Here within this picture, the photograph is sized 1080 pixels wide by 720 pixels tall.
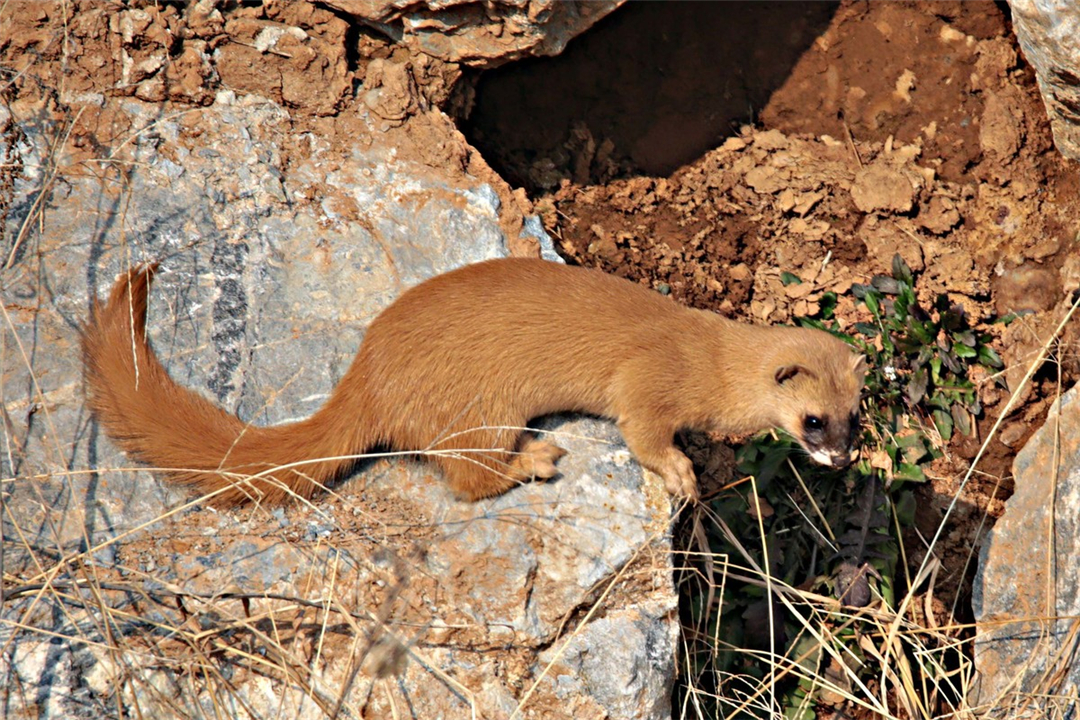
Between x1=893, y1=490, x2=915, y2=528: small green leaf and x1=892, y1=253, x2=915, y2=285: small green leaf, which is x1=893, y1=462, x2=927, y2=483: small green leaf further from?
x1=892, y1=253, x2=915, y2=285: small green leaf

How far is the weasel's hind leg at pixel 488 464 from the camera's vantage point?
353 cm

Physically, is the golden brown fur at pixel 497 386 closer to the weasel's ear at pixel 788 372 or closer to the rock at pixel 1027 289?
the weasel's ear at pixel 788 372

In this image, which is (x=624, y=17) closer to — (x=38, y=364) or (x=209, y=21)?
(x=209, y=21)

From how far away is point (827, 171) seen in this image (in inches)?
201

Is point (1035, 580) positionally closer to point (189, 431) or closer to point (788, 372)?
point (788, 372)

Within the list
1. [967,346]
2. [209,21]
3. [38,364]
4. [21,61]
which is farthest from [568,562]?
[21,61]

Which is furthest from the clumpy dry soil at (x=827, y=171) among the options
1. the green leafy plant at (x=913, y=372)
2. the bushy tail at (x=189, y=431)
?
the bushy tail at (x=189, y=431)

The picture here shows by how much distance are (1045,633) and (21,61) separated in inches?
183

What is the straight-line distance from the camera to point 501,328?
3596 millimetres

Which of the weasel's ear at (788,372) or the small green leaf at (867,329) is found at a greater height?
the small green leaf at (867,329)

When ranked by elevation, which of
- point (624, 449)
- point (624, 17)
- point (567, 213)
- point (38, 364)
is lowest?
point (624, 449)

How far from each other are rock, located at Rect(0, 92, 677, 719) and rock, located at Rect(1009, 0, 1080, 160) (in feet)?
7.60

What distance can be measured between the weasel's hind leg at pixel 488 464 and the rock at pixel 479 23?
5.93ft

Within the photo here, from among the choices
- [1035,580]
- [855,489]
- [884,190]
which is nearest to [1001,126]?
[884,190]
